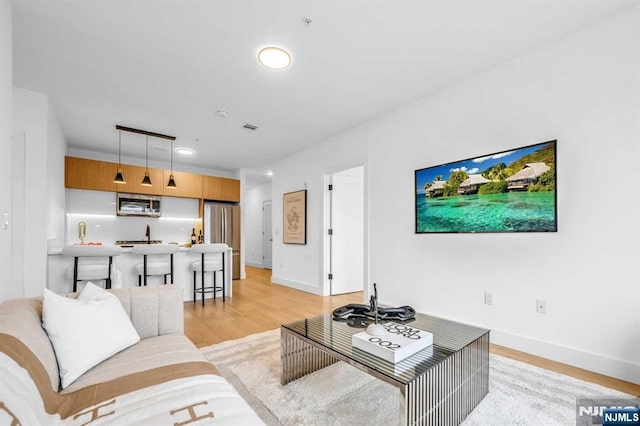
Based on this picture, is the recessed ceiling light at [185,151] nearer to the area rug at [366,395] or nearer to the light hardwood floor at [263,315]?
the light hardwood floor at [263,315]

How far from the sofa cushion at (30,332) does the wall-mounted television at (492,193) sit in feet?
10.5

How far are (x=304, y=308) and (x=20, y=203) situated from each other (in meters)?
3.42

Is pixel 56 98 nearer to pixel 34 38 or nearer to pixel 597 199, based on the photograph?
pixel 34 38

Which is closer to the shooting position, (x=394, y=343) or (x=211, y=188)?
(x=394, y=343)

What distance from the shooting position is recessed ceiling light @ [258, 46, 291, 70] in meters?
2.62

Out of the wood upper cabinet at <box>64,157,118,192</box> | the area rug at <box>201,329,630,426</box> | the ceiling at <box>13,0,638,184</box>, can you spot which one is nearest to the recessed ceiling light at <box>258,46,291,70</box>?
Answer: the ceiling at <box>13,0,638,184</box>

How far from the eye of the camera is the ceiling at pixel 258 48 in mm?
2166

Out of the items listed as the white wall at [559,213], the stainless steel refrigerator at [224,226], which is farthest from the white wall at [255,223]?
the white wall at [559,213]

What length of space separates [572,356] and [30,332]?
137 inches

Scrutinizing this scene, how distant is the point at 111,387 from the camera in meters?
1.25

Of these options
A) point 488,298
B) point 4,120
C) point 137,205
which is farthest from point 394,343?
point 137,205

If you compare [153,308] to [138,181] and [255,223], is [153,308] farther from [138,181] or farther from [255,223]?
[255,223]

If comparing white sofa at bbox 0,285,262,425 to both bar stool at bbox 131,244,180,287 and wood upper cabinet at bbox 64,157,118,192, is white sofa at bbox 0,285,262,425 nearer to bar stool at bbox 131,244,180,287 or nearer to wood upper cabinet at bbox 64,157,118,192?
bar stool at bbox 131,244,180,287

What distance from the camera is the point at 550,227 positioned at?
248 cm
